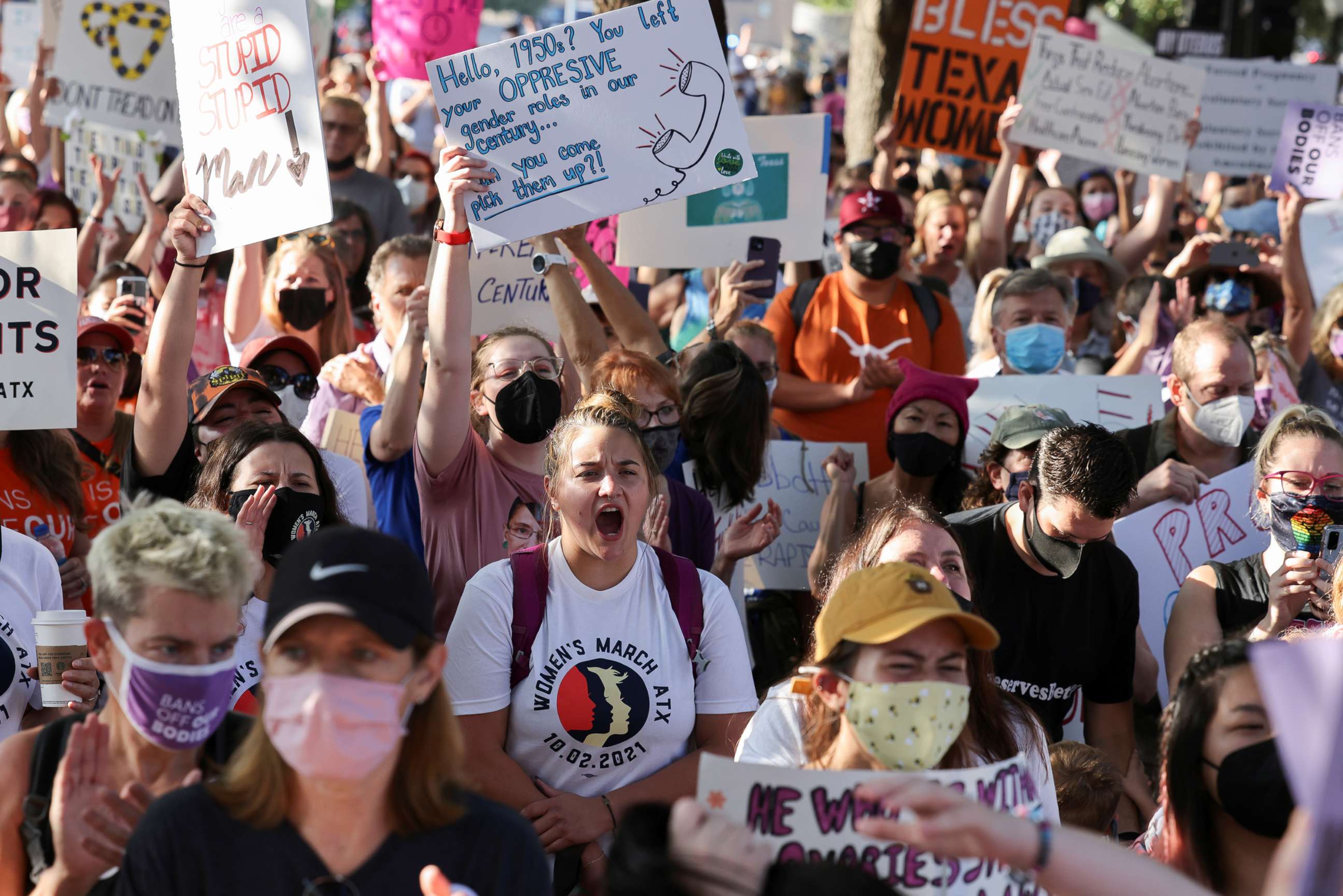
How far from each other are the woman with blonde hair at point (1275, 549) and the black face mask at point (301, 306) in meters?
3.38

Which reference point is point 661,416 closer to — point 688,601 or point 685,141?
point 685,141

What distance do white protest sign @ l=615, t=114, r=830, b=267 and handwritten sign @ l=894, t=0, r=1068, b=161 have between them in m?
1.89

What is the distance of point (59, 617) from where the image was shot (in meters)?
3.31

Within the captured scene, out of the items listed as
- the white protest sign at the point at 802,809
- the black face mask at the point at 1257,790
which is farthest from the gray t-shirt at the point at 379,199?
the black face mask at the point at 1257,790

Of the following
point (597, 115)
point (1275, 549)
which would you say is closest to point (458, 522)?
point (597, 115)

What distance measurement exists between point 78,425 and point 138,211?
10.2 feet

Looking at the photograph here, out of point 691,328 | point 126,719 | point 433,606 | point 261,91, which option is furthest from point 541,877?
point 691,328

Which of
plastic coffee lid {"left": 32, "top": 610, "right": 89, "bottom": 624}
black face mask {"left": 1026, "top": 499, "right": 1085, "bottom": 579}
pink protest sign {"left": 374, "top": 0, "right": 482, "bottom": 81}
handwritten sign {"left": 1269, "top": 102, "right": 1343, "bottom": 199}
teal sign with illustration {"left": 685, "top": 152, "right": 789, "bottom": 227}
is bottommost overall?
plastic coffee lid {"left": 32, "top": 610, "right": 89, "bottom": 624}

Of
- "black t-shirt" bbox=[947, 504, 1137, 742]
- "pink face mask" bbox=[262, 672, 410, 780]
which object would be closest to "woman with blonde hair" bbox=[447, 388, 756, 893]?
"black t-shirt" bbox=[947, 504, 1137, 742]

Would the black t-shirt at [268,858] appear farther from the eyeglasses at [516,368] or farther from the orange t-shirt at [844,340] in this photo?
the orange t-shirt at [844,340]

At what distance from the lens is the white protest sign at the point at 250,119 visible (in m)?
4.51

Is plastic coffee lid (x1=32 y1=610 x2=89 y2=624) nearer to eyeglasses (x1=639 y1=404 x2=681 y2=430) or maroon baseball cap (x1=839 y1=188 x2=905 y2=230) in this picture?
eyeglasses (x1=639 y1=404 x2=681 y2=430)

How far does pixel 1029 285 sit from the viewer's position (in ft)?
20.6

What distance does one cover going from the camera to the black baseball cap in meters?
2.34
